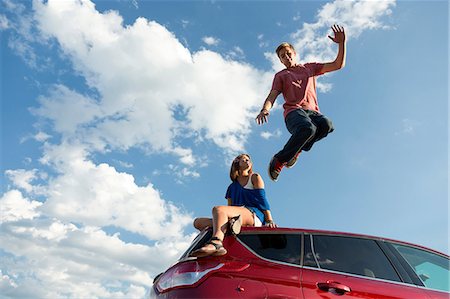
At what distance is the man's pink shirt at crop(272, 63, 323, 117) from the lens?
20.6 feet

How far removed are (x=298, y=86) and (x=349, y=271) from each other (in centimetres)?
341

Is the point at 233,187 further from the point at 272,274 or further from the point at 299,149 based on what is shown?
the point at 272,274

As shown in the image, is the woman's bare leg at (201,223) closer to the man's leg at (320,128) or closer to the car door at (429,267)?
the car door at (429,267)

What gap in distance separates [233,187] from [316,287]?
2.38 m

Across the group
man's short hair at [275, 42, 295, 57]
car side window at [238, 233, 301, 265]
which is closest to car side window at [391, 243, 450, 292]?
car side window at [238, 233, 301, 265]

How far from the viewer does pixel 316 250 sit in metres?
3.68

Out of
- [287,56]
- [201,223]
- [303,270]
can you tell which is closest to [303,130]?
[287,56]

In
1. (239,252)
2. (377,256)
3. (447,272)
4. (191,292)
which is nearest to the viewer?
(191,292)

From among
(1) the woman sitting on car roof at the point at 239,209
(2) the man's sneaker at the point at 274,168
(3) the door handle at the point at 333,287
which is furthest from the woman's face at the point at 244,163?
(3) the door handle at the point at 333,287

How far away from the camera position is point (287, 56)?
6.74 meters

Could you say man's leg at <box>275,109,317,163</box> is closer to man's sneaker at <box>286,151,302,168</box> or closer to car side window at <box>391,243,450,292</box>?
man's sneaker at <box>286,151,302,168</box>

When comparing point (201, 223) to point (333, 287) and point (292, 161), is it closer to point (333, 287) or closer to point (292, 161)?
point (333, 287)

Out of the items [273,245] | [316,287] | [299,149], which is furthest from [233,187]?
[316,287]

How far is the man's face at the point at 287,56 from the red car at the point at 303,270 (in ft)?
11.6
